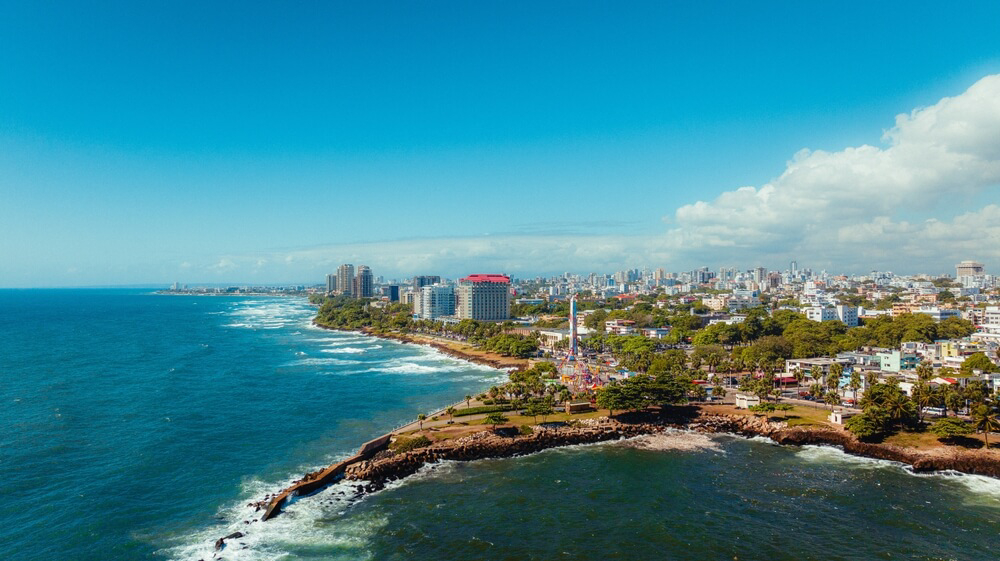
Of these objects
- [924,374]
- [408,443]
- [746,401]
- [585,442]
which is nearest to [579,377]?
[746,401]

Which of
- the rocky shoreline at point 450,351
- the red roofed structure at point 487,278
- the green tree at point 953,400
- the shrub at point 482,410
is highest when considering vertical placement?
the red roofed structure at point 487,278

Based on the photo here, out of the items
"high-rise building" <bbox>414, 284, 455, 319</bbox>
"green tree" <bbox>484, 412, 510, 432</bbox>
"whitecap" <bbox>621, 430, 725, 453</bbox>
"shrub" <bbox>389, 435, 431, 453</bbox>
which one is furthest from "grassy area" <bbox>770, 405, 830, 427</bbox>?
"high-rise building" <bbox>414, 284, 455, 319</bbox>

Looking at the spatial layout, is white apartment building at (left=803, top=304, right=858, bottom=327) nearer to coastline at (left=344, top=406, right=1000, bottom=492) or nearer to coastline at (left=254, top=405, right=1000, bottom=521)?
coastline at (left=254, top=405, right=1000, bottom=521)

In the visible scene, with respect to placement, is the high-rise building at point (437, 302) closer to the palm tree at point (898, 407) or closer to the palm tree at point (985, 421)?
the palm tree at point (898, 407)

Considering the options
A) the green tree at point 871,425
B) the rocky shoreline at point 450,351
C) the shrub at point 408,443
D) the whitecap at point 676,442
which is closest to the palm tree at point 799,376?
the green tree at point 871,425

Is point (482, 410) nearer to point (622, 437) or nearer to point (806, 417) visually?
point (622, 437)
